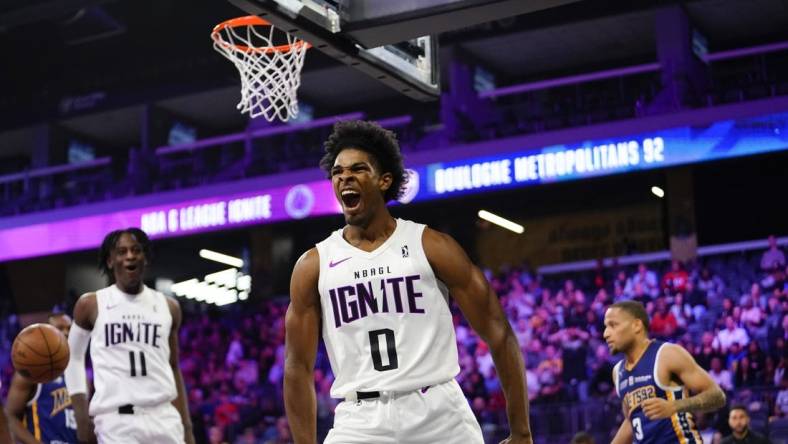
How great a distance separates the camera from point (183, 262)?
86.1 feet

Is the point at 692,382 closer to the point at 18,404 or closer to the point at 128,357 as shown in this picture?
the point at 128,357

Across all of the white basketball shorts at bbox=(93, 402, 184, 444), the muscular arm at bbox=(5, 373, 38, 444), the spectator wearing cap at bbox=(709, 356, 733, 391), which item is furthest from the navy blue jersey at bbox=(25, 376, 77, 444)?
the spectator wearing cap at bbox=(709, 356, 733, 391)

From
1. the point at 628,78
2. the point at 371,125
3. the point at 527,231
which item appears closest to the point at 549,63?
the point at 628,78

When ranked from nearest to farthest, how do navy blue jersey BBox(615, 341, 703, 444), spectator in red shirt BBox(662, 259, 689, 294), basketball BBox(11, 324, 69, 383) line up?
1. basketball BBox(11, 324, 69, 383)
2. navy blue jersey BBox(615, 341, 703, 444)
3. spectator in red shirt BBox(662, 259, 689, 294)

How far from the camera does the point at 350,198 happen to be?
4102 mm

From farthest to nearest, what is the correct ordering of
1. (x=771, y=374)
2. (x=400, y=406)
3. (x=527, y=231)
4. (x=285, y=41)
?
(x=527, y=231) < (x=771, y=374) < (x=285, y=41) < (x=400, y=406)

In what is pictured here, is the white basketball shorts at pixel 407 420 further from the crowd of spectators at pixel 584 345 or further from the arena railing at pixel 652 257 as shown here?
the arena railing at pixel 652 257

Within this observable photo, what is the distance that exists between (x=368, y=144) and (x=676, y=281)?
41.1ft

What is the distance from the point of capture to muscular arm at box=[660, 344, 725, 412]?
20.6ft

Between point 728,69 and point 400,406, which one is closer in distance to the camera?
point 400,406

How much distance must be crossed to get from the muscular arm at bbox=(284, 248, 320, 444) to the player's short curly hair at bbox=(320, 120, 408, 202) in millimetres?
402

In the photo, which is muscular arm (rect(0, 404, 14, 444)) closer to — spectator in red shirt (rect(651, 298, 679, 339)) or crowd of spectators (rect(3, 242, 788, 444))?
crowd of spectators (rect(3, 242, 788, 444))

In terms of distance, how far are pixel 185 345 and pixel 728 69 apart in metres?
11.5

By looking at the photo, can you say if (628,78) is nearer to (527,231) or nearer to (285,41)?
(527,231)
